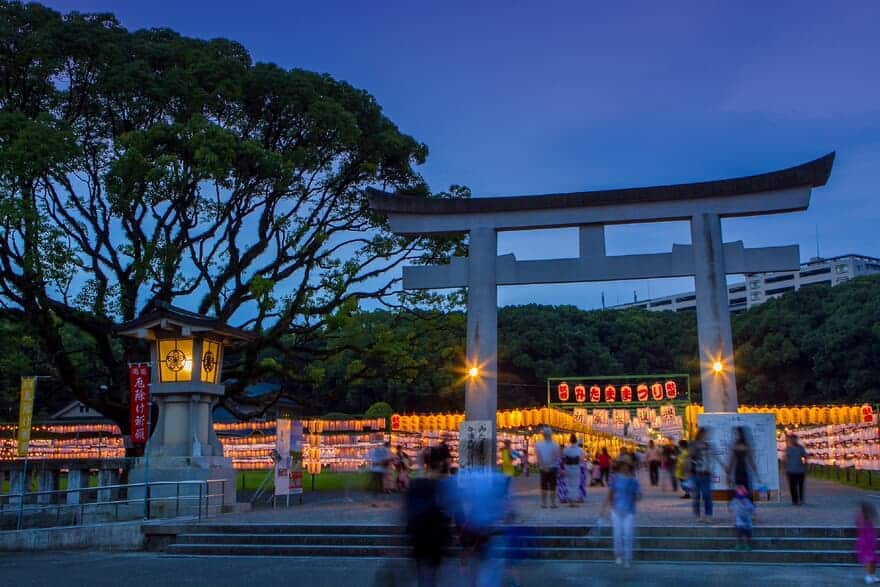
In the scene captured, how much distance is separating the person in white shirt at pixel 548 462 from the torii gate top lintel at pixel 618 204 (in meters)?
5.42

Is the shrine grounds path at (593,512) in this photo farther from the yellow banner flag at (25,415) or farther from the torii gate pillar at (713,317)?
the yellow banner flag at (25,415)

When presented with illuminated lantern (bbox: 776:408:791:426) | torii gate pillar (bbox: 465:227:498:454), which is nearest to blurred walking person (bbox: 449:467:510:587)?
torii gate pillar (bbox: 465:227:498:454)

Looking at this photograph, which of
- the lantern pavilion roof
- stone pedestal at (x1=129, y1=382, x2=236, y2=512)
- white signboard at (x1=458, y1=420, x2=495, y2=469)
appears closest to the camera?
stone pedestal at (x1=129, y1=382, x2=236, y2=512)

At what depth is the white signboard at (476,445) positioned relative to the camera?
17.6m

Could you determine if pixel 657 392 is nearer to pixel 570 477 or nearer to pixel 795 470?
pixel 570 477

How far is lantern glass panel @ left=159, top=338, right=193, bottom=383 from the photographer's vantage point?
16.7 m

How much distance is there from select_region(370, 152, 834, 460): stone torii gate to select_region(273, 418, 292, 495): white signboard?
4.35 metres

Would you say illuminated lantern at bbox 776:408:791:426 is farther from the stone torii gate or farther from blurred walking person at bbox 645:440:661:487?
the stone torii gate

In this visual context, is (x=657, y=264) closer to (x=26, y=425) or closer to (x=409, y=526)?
(x=409, y=526)

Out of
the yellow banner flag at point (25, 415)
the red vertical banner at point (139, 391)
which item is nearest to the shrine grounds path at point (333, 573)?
the yellow banner flag at point (25, 415)

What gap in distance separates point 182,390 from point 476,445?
6.27 meters

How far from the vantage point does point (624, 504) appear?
1027 cm

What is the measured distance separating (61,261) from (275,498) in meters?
7.07

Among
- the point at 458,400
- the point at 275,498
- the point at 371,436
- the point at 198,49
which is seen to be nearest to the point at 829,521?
the point at 275,498
